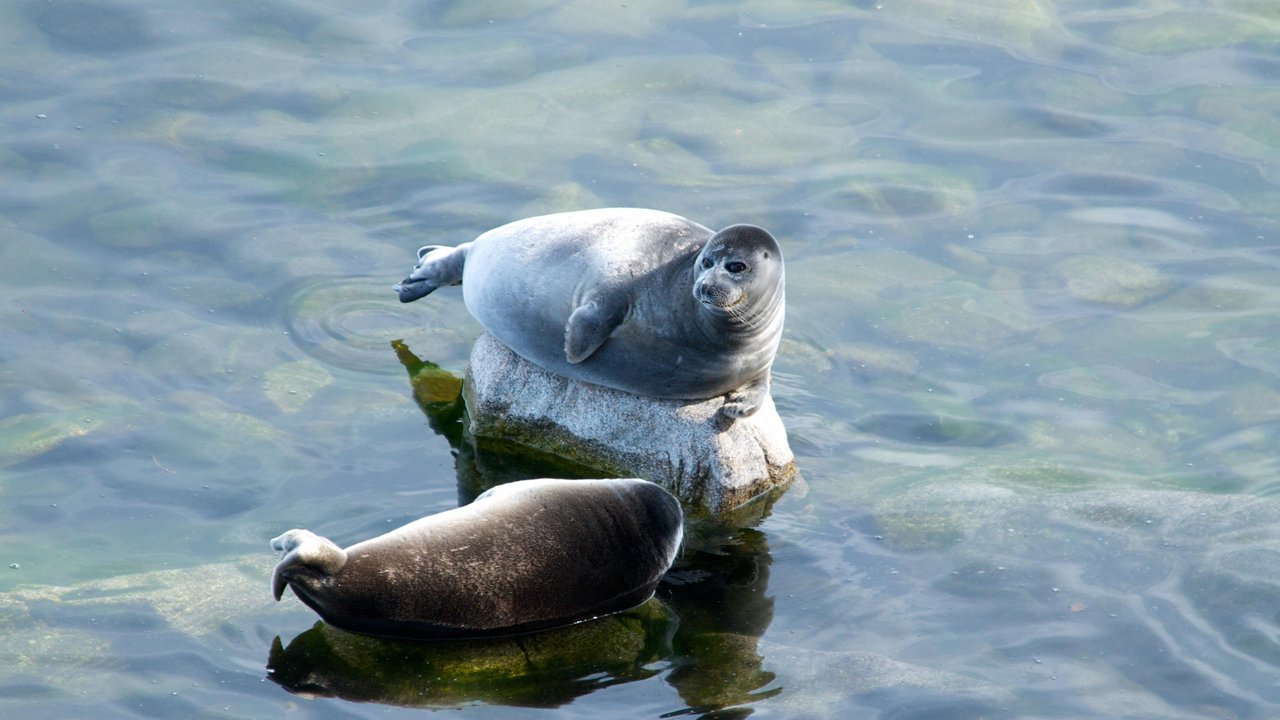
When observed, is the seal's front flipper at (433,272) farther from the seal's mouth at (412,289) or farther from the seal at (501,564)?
the seal at (501,564)

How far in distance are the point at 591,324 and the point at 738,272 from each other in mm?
800

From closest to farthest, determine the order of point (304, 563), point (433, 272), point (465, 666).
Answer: point (304, 563), point (465, 666), point (433, 272)

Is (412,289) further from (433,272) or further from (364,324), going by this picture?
(364,324)

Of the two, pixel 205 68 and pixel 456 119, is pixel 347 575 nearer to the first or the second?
pixel 456 119

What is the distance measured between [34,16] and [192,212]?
118 inches

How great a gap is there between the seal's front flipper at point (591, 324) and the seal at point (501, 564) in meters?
0.91

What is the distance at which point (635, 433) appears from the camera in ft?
25.3

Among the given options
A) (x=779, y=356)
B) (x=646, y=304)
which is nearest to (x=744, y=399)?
(x=646, y=304)

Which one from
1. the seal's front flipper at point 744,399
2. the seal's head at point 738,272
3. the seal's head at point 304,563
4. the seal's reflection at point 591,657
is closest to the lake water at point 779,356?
the seal's reflection at point 591,657

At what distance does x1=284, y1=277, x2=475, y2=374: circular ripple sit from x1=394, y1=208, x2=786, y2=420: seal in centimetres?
83

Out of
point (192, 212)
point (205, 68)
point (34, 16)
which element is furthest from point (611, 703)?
point (34, 16)

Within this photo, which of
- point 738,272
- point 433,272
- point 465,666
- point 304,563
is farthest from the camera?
point 433,272

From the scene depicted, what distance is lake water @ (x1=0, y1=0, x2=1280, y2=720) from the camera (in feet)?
21.1

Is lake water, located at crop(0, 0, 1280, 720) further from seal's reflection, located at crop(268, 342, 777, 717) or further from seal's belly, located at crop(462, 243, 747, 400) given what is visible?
seal's belly, located at crop(462, 243, 747, 400)
